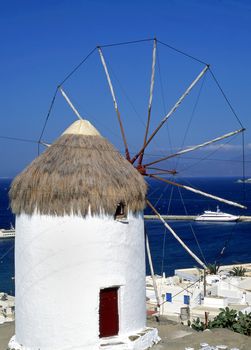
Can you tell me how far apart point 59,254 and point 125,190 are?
1.87 metres

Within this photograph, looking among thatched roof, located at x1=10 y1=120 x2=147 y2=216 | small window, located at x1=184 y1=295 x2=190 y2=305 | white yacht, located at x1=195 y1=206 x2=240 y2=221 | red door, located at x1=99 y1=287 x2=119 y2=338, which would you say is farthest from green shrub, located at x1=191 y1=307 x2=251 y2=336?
white yacht, located at x1=195 y1=206 x2=240 y2=221

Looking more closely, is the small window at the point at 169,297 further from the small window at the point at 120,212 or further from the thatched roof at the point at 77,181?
the small window at the point at 120,212

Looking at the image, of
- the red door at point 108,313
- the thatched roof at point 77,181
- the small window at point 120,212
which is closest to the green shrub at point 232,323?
the red door at point 108,313

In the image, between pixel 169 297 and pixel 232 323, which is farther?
pixel 169 297

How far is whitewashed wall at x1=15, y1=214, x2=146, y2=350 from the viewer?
10.8 meters

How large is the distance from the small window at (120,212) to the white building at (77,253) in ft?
0.07

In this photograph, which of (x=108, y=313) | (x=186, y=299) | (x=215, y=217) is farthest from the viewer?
(x=215, y=217)

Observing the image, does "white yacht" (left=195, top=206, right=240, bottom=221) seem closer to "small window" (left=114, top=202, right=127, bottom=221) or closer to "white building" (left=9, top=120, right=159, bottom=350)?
"white building" (left=9, top=120, right=159, bottom=350)

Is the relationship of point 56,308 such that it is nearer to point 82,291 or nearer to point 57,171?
point 82,291

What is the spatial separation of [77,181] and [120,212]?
3.91 ft

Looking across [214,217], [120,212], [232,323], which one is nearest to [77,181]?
[120,212]

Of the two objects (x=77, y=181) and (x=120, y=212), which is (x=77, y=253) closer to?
(x=120, y=212)

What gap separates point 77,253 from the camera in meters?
10.8

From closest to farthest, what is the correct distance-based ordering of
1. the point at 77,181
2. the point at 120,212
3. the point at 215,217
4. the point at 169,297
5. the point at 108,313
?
the point at 77,181
the point at 108,313
the point at 120,212
the point at 169,297
the point at 215,217
